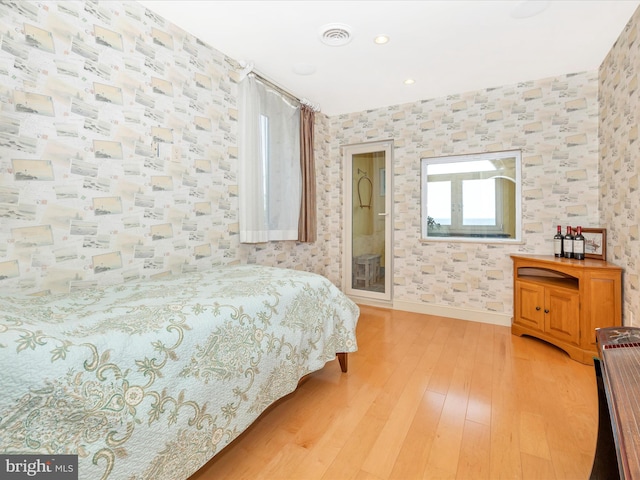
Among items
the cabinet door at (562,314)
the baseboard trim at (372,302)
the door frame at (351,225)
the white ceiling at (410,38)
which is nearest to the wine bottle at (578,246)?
the cabinet door at (562,314)

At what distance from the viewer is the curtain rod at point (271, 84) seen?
8.48 feet

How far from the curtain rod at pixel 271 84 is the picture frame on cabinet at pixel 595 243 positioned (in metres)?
2.96

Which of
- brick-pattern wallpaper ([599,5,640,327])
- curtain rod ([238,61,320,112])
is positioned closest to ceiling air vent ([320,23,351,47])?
curtain rod ([238,61,320,112])

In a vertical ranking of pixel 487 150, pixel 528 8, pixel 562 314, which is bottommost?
pixel 562 314

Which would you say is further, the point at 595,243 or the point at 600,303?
the point at 595,243

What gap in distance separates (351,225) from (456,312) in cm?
167

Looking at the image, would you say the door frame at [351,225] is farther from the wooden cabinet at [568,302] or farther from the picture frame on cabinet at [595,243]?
the picture frame on cabinet at [595,243]

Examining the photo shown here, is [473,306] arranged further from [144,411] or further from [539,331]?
[144,411]

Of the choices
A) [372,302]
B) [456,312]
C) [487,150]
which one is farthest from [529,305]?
[372,302]

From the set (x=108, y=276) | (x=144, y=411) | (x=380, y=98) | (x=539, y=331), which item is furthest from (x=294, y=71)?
(x=539, y=331)

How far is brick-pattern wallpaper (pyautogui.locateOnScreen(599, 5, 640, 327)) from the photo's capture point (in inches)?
79.4

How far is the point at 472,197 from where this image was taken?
3348 millimetres

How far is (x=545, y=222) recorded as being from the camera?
9.67 ft

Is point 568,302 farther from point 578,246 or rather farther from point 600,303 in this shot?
point 578,246
